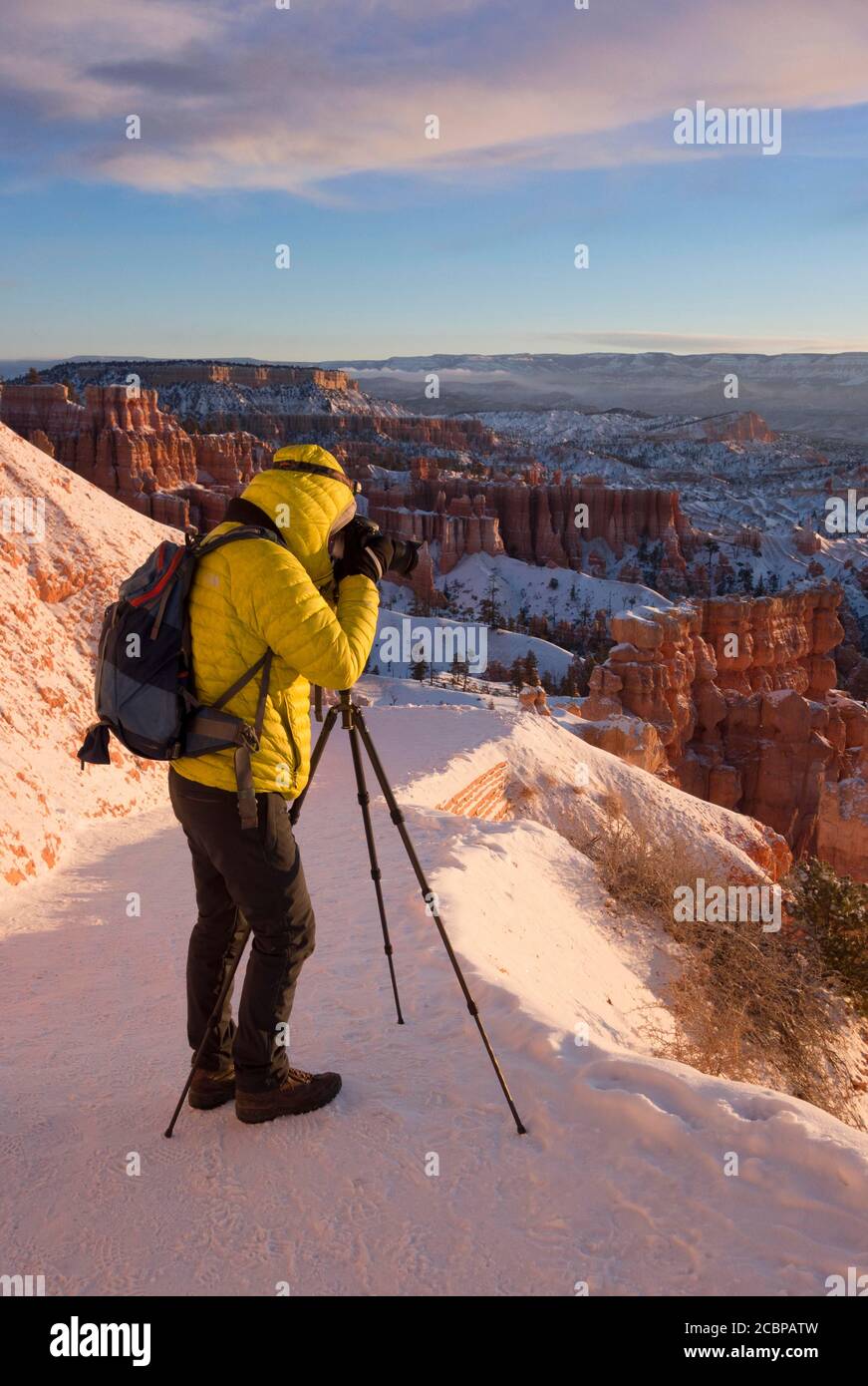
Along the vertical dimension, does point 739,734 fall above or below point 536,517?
below

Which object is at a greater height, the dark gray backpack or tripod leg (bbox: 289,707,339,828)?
the dark gray backpack

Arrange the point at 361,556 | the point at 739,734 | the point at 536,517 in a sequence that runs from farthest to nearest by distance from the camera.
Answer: the point at 536,517, the point at 739,734, the point at 361,556

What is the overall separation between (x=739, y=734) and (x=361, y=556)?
31.2 m

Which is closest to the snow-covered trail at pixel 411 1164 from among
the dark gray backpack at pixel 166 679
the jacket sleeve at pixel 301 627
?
the dark gray backpack at pixel 166 679

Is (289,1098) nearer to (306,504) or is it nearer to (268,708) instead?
(268,708)

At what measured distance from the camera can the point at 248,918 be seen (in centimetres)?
331

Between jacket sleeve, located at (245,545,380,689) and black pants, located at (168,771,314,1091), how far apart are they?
0.48 meters

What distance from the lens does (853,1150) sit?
3277 mm

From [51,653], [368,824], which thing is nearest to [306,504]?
[368,824]

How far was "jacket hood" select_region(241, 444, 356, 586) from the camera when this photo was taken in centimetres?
330

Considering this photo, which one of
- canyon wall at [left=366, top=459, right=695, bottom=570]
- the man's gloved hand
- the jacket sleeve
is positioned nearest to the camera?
the jacket sleeve

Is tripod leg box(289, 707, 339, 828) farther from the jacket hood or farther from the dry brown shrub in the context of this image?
the dry brown shrub

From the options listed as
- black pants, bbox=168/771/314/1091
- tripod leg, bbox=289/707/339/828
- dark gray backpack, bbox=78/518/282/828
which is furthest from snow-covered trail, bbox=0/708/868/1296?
dark gray backpack, bbox=78/518/282/828
